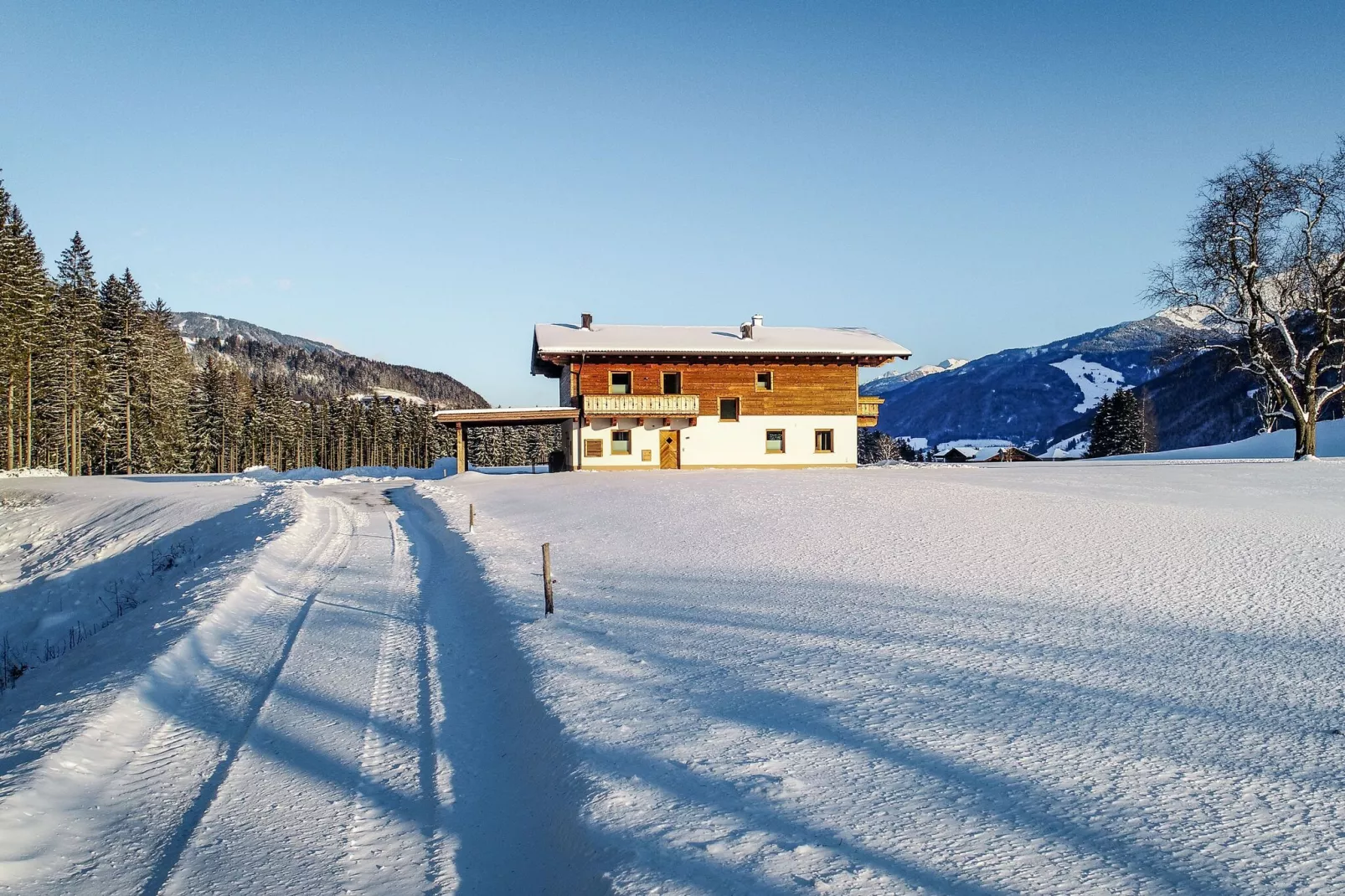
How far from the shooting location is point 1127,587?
32.0 ft

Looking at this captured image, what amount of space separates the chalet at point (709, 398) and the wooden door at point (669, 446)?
44mm

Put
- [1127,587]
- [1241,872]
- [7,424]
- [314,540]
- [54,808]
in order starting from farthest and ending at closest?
[7,424], [314,540], [1127,587], [54,808], [1241,872]

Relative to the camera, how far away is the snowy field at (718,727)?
397 centimetres

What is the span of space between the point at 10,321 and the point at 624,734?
43.1m

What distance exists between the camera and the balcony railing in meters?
36.8

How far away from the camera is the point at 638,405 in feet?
121

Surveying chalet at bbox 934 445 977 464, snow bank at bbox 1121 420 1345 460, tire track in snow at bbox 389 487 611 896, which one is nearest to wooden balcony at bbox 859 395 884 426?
snow bank at bbox 1121 420 1345 460

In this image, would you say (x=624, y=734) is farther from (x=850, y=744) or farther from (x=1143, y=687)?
(x=1143, y=687)

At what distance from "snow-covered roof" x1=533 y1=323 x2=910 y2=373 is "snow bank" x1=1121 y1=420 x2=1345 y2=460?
15.0 metres

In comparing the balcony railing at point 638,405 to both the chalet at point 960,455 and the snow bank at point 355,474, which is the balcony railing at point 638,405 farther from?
the chalet at point 960,455

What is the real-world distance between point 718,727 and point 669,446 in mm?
33233

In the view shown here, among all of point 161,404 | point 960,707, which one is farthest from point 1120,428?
point 161,404

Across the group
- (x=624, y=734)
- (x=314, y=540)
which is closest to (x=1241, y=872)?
(x=624, y=734)

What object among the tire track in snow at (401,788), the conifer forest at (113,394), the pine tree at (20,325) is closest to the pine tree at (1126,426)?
the tire track in snow at (401,788)
